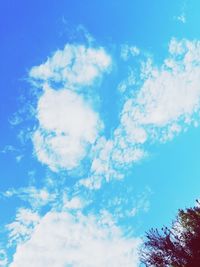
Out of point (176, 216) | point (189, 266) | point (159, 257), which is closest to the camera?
point (189, 266)

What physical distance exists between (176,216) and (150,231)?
4.00 m

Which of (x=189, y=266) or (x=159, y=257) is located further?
(x=159, y=257)

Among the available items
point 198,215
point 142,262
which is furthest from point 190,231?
point 142,262

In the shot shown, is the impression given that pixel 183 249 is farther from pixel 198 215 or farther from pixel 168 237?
pixel 198 215

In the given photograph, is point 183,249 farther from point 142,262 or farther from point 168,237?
point 142,262

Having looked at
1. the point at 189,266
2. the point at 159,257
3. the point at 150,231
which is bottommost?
the point at 189,266

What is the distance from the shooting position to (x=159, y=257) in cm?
3416

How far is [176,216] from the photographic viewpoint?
125ft

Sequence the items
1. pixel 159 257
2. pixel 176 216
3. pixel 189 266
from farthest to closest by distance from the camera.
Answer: pixel 176 216
pixel 159 257
pixel 189 266

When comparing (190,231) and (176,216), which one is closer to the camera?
(190,231)

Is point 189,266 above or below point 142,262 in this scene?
below

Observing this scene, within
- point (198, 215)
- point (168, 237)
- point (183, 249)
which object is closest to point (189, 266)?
point (183, 249)

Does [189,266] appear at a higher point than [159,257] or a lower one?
lower

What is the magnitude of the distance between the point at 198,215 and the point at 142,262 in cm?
819
